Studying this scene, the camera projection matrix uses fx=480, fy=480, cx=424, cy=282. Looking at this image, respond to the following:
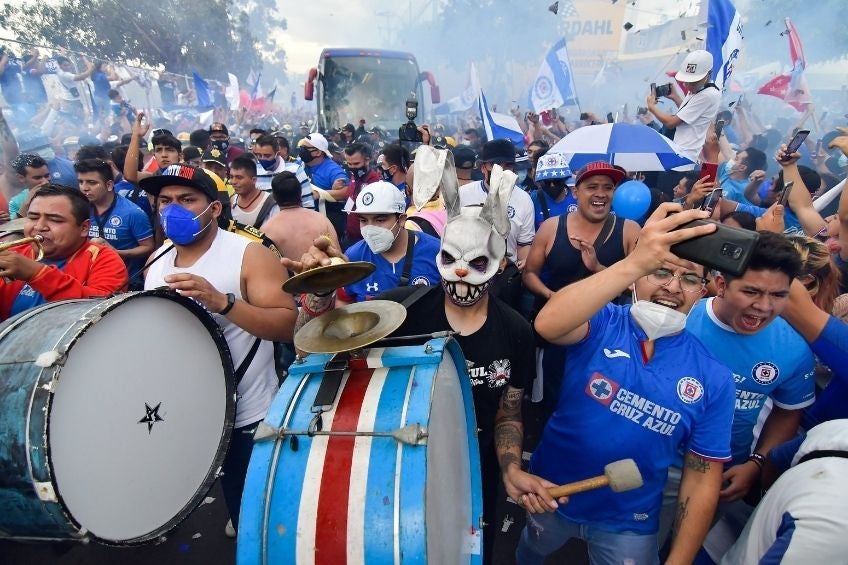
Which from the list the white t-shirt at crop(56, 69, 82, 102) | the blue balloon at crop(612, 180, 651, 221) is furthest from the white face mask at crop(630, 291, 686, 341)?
the white t-shirt at crop(56, 69, 82, 102)

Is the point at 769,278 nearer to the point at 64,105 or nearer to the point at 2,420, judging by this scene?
the point at 2,420

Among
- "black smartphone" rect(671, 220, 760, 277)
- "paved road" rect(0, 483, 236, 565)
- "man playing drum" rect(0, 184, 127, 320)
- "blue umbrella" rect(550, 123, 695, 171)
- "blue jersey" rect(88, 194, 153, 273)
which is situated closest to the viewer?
"black smartphone" rect(671, 220, 760, 277)

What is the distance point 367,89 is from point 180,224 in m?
15.2

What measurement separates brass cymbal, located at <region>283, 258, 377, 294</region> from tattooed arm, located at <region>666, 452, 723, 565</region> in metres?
1.65

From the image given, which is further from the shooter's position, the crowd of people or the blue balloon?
the blue balloon

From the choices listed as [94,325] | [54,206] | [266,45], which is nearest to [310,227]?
[54,206]

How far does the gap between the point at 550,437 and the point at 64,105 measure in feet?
53.5

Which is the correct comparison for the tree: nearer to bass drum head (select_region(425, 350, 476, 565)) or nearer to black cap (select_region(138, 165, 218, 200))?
black cap (select_region(138, 165, 218, 200))

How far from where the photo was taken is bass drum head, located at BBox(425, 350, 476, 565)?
1605 millimetres

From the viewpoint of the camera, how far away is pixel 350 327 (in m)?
1.83

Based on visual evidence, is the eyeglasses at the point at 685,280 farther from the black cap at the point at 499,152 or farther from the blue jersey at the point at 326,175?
the blue jersey at the point at 326,175

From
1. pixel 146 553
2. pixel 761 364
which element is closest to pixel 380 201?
pixel 761 364

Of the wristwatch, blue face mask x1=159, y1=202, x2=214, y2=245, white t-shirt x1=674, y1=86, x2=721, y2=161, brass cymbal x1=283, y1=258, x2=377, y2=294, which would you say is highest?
white t-shirt x1=674, y1=86, x2=721, y2=161

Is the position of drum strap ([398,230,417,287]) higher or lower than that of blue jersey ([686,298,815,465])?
higher
